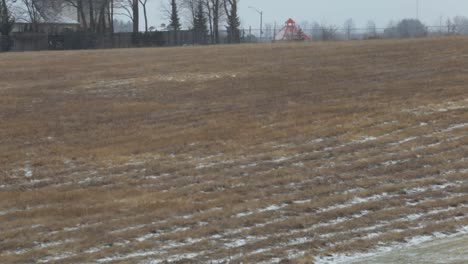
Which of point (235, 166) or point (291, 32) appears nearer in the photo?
point (235, 166)

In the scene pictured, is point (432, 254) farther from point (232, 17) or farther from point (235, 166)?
point (232, 17)

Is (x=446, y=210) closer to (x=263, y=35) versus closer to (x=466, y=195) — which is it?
(x=466, y=195)

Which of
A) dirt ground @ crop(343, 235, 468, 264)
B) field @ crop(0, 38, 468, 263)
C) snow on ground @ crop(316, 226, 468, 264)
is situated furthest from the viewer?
field @ crop(0, 38, 468, 263)

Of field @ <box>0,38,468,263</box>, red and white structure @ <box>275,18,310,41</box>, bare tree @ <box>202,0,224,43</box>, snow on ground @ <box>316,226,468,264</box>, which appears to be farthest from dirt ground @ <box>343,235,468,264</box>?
bare tree @ <box>202,0,224,43</box>

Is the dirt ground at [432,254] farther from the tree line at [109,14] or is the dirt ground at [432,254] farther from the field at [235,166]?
the tree line at [109,14]

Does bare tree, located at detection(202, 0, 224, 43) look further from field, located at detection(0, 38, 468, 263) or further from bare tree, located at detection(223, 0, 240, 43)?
field, located at detection(0, 38, 468, 263)

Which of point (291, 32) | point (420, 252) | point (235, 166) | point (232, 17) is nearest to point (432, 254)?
point (420, 252)

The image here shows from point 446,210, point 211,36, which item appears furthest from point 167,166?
point 211,36

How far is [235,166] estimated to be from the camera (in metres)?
12.1

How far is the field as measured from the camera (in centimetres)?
838

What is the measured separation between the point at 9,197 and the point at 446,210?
583 centimetres

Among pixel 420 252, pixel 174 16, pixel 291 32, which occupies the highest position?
pixel 174 16

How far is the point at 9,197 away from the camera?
10.8m

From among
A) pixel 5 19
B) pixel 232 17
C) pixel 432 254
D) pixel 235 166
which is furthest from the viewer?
pixel 232 17
